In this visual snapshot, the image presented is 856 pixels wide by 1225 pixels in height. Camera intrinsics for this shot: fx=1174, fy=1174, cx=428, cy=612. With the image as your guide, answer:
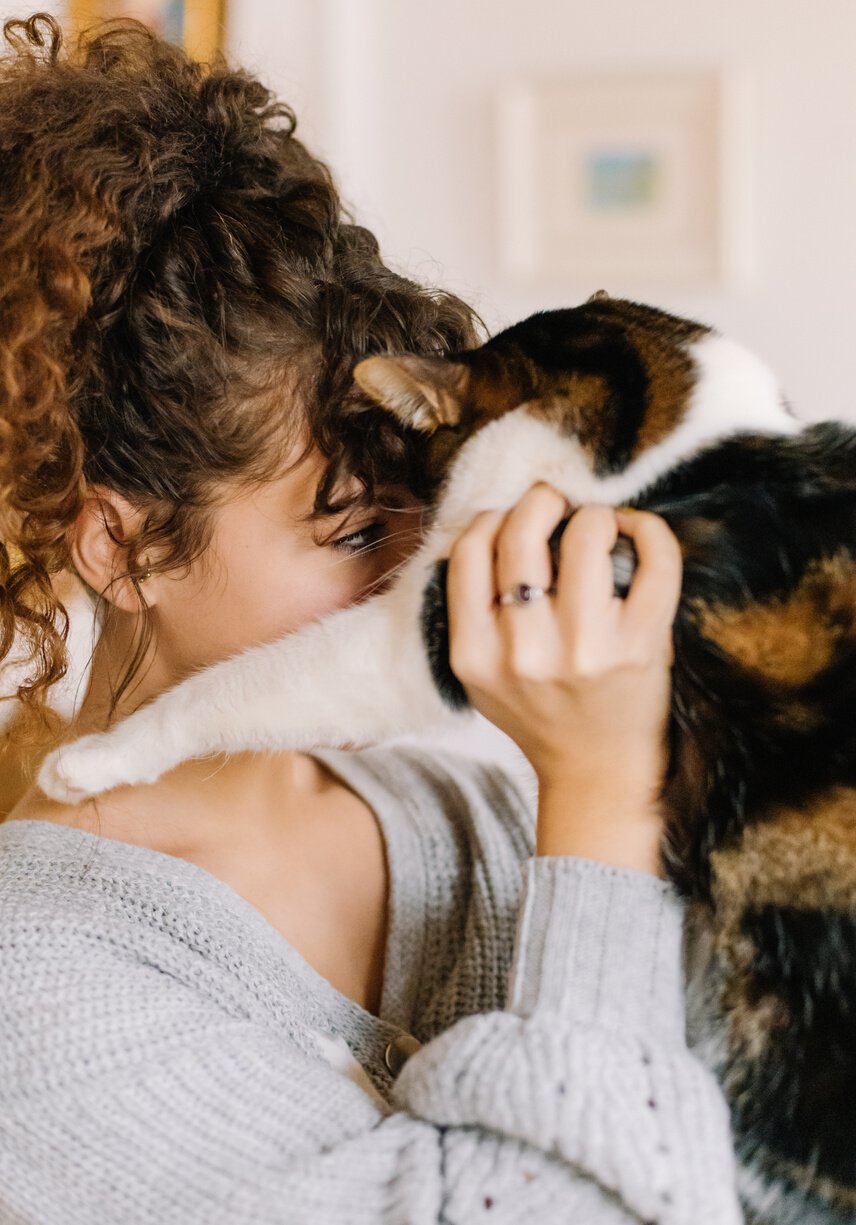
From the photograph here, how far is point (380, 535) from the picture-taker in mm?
1097

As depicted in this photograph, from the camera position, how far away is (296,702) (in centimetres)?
96

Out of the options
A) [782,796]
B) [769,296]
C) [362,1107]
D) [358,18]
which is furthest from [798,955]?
[358,18]

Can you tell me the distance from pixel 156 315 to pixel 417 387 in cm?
23

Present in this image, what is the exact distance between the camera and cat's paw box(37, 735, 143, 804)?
3.34 feet

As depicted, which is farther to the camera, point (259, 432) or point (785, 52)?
point (785, 52)

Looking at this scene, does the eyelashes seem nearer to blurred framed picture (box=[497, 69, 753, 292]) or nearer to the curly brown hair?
the curly brown hair

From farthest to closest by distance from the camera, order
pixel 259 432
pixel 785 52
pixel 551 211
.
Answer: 1. pixel 551 211
2. pixel 785 52
3. pixel 259 432

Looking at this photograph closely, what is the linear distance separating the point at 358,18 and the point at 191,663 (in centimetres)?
159

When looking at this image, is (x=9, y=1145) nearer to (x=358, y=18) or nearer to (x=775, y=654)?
(x=775, y=654)

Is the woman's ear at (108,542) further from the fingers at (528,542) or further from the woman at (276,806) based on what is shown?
the fingers at (528,542)

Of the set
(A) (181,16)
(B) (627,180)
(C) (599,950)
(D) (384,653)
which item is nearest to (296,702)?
(D) (384,653)

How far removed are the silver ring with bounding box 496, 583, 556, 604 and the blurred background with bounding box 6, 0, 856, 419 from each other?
4.25 feet

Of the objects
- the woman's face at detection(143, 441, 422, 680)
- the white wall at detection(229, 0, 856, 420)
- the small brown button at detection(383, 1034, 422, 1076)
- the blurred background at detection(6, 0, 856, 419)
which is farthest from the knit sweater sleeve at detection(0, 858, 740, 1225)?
the blurred background at detection(6, 0, 856, 419)

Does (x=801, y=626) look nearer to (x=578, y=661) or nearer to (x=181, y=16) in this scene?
(x=578, y=661)
